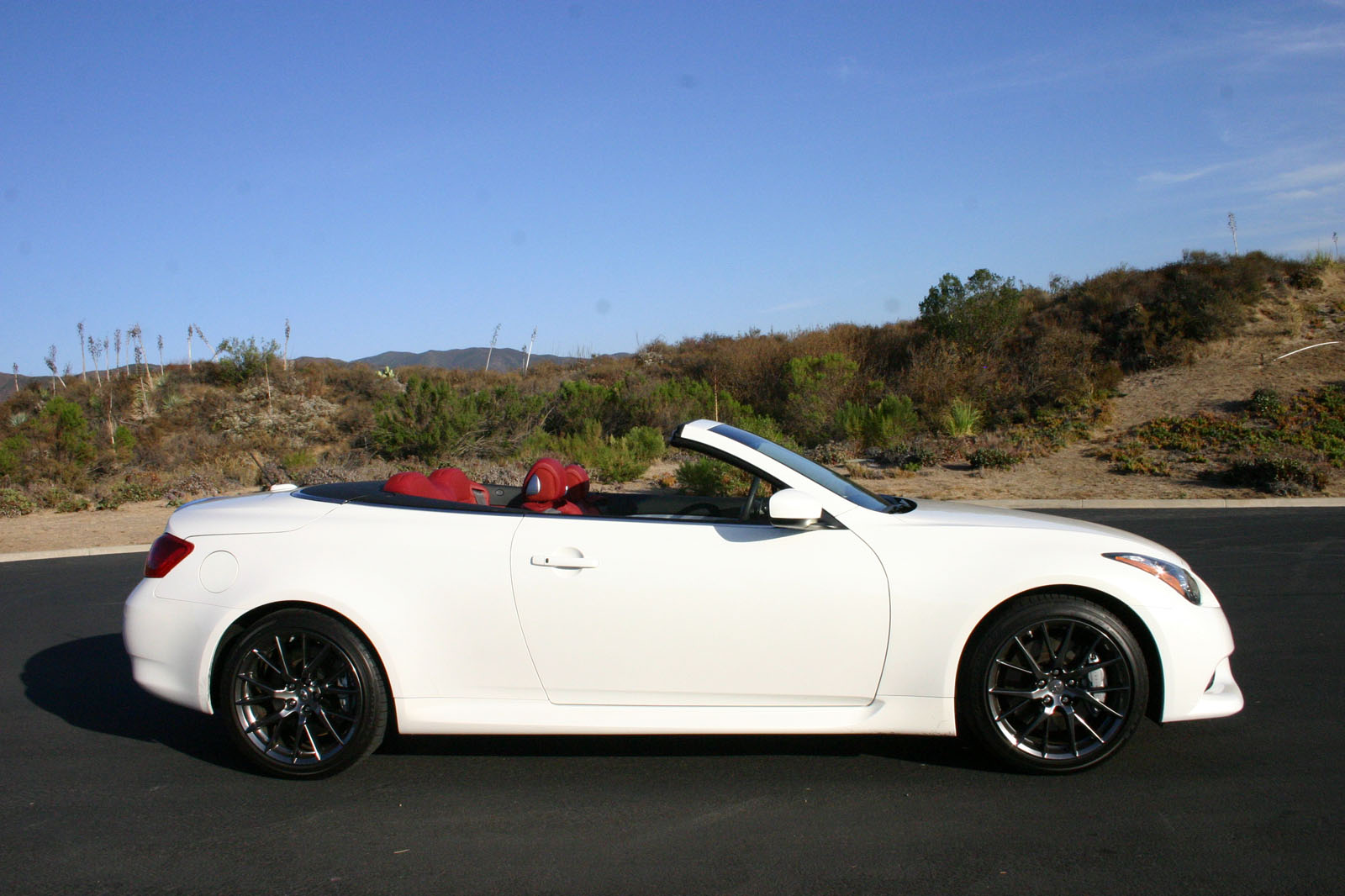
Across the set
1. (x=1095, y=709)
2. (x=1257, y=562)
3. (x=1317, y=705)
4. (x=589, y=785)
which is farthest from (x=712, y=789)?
(x=1257, y=562)

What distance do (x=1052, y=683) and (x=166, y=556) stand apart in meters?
3.92

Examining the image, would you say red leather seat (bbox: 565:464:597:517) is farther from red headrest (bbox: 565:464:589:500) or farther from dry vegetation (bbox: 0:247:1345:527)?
dry vegetation (bbox: 0:247:1345:527)

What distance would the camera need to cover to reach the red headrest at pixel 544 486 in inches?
186

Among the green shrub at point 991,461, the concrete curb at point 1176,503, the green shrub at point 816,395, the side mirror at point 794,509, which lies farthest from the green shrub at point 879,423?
the side mirror at point 794,509

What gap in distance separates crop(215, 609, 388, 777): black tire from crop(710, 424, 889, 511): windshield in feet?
6.29

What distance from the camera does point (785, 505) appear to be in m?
4.00

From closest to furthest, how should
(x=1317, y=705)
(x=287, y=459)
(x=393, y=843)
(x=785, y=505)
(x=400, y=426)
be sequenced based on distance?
(x=393, y=843), (x=785, y=505), (x=1317, y=705), (x=287, y=459), (x=400, y=426)

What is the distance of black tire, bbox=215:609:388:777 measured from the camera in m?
4.17

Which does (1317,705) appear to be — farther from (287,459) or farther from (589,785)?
(287,459)

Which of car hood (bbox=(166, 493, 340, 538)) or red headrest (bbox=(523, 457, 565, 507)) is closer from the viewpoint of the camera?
car hood (bbox=(166, 493, 340, 538))

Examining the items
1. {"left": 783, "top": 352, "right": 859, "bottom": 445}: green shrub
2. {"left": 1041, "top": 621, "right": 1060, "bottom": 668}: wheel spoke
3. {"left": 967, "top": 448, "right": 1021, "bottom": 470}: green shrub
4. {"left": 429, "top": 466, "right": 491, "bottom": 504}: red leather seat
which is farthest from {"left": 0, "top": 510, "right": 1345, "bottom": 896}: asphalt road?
{"left": 783, "top": 352, "right": 859, "bottom": 445}: green shrub

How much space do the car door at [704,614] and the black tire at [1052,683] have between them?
1.46ft

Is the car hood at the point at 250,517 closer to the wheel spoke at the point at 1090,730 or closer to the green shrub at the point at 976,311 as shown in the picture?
the wheel spoke at the point at 1090,730

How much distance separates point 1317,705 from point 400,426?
19.0m
